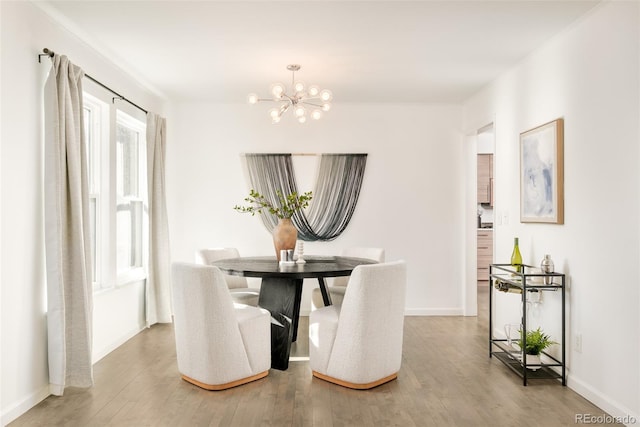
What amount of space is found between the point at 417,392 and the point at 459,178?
10.8ft

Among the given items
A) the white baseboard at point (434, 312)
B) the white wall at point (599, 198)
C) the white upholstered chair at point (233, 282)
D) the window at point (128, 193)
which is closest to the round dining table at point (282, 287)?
the white upholstered chair at point (233, 282)

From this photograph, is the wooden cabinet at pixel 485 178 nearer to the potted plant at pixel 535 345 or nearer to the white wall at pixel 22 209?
the potted plant at pixel 535 345

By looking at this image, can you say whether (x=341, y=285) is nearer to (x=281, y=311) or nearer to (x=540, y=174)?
(x=281, y=311)

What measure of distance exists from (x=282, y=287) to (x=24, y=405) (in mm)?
1884

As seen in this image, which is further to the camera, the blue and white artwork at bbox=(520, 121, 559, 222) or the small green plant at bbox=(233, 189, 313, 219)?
the small green plant at bbox=(233, 189, 313, 219)

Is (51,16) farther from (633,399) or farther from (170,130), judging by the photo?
(633,399)

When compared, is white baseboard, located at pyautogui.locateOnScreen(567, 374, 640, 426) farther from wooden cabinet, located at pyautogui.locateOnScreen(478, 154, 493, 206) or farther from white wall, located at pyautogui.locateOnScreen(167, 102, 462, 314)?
wooden cabinet, located at pyautogui.locateOnScreen(478, 154, 493, 206)

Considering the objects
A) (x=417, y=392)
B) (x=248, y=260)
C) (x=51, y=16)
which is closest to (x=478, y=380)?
(x=417, y=392)

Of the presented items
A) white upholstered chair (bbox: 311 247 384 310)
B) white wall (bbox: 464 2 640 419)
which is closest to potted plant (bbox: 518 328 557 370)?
white wall (bbox: 464 2 640 419)

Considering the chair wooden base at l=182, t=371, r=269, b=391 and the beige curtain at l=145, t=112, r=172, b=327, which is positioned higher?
the beige curtain at l=145, t=112, r=172, b=327

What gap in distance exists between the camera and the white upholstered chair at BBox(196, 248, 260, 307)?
14.5ft

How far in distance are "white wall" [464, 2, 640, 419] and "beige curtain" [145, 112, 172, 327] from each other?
3630 millimetres

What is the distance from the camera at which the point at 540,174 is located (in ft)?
12.8

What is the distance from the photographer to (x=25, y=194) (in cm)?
302
